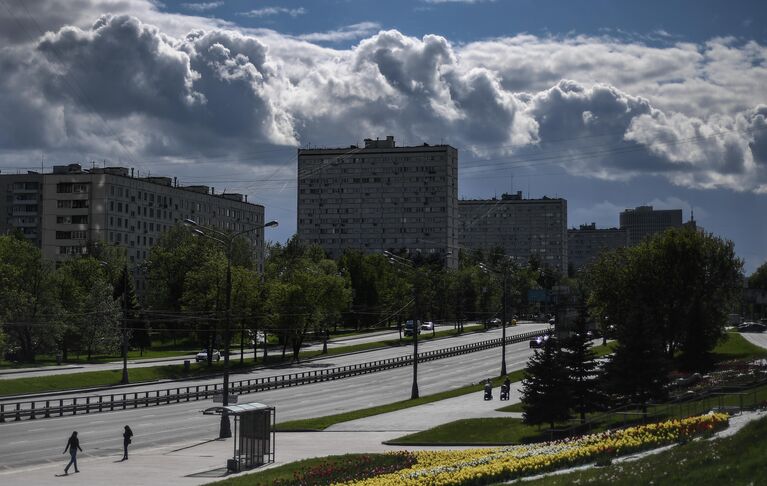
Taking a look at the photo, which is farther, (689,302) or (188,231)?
(188,231)

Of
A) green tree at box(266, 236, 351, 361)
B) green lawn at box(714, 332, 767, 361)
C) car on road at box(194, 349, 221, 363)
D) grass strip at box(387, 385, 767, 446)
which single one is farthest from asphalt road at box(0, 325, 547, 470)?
green lawn at box(714, 332, 767, 361)

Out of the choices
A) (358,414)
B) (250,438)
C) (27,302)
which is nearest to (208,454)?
(250,438)

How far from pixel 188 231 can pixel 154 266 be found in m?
15.8

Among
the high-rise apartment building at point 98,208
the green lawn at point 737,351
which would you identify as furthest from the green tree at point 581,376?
the high-rise apartment building at point 98,208

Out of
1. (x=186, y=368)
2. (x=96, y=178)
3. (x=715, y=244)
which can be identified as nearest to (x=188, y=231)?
(x=96, y=178)

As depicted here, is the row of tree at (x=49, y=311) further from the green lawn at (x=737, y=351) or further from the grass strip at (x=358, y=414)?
the green lawn at (x=737, y=351)

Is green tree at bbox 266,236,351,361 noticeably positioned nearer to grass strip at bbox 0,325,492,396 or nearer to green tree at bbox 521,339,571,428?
grass strip at bbox 0,325,492,396

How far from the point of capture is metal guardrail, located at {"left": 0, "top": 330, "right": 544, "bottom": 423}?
203ft

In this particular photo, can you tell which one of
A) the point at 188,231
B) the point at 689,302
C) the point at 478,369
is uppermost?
the point at 188,231

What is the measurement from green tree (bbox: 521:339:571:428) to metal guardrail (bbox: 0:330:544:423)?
32121mm

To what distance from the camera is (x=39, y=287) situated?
310ft

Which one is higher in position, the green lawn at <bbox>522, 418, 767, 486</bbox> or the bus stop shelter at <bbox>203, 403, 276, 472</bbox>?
the green lawn at <bbox>522, 418, 767, 486</bbox>

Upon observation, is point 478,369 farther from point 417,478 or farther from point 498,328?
point 417,478

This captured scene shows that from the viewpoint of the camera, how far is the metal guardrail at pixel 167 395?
6191 centimetres
